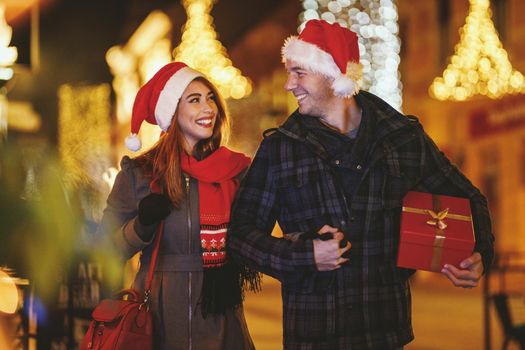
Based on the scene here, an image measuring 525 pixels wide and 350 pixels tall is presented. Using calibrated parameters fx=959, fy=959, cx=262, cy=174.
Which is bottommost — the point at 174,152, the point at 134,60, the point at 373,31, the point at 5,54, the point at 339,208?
the point at 339,208

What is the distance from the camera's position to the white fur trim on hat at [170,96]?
13.6ft

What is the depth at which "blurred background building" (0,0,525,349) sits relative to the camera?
5316mm

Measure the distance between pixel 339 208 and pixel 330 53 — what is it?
673 mm

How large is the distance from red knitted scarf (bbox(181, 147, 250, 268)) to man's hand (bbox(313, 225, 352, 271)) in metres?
0.78

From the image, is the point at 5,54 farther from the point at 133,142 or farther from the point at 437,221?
the point at 437,221

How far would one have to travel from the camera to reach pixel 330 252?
320 cm

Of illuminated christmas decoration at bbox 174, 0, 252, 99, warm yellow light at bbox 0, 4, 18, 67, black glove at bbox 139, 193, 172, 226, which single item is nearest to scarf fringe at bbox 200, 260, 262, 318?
black glove at bbox 139, 193, 172, 226

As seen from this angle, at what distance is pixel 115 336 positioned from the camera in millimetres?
3701

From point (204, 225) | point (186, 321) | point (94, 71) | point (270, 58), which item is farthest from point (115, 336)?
point (270, 58)

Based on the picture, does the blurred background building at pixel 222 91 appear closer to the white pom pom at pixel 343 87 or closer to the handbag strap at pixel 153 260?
the handbag strap at pixel 153 260

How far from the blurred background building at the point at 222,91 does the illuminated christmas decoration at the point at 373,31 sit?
0.12ft

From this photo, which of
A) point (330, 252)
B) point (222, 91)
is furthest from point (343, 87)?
point (222, 91)

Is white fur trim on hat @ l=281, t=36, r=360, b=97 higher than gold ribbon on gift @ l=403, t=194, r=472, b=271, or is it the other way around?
white fur trim on hat @ l=281, t=36, r=360, b=97

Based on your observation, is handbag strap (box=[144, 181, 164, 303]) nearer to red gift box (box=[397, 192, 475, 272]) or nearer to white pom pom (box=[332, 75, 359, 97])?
white pom pom (box=[332, 75, 359, 97])
